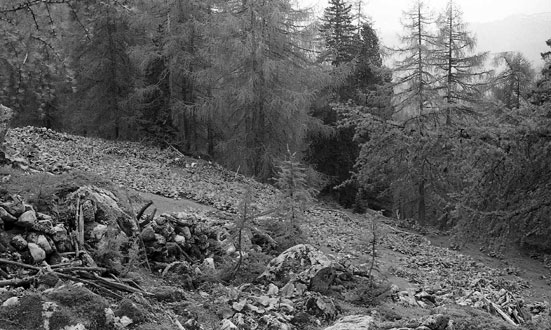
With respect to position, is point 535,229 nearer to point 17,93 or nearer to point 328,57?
point 17,93

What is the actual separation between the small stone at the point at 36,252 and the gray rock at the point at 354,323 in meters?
3.24

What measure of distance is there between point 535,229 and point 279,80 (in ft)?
49.8

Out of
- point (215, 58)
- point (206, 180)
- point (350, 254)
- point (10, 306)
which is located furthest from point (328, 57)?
point (10, 306)

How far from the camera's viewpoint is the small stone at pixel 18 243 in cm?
512

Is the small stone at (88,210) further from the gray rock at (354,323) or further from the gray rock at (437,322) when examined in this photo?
the gray rock at (437,322)

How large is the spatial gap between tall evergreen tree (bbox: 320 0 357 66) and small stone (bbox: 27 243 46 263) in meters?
24.5

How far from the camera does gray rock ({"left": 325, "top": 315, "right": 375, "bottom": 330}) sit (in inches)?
193

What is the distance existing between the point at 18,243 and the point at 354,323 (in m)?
3.81

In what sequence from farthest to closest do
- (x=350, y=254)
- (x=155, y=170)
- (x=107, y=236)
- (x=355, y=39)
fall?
(x=355, y=39), (x=155, y=170), (x=350, y=254), (x=107, y=236)

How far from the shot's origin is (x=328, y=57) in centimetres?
2638

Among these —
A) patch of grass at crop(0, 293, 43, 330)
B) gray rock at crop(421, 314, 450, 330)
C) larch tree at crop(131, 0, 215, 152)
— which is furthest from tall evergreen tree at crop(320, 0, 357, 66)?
patch of grass at crop(0, 293, 43, 330)

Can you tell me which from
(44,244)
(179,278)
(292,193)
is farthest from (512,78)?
(44,244)

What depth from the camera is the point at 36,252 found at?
5.14 m

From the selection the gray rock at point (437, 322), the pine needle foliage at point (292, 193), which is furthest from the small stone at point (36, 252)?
the pine needle foliage at point (292, 193)
